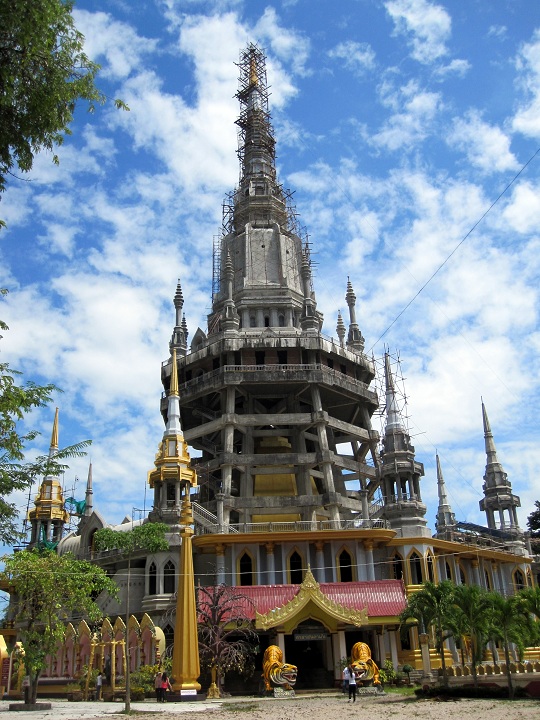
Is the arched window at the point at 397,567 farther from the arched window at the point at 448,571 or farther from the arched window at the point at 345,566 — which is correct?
the arched window at the point at 448,571

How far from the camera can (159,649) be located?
37844mm

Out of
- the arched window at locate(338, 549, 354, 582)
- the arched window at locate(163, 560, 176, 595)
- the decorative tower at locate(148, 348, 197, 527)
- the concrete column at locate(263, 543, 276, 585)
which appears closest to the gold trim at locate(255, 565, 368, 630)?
the concrete column at locate(263, 543, 276, 585)

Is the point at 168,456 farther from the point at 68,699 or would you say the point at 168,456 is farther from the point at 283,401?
the point at 68,699

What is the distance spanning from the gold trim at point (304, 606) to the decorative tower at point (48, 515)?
3037 cm

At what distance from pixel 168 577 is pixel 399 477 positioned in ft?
56.3

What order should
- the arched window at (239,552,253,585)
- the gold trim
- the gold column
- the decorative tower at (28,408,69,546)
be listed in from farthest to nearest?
the decorative tower at (28,408,69,546), the arched window at (239,552,253,585), the gold trim, the gold column

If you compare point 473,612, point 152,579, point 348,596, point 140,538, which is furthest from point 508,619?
point 152,579

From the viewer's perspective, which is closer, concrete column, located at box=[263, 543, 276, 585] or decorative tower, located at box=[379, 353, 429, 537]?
concrete column, located at box=[263, 543, 276, 585]

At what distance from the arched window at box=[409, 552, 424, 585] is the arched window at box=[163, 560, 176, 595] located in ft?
49.2

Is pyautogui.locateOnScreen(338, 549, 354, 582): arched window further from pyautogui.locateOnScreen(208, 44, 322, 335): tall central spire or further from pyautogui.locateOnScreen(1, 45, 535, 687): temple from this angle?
pyautogui.locateOnScreen(208, 44, 322, 335): tall central spire

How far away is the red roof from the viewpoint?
138 ft

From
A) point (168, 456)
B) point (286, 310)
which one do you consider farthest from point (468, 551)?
point (286, 310)

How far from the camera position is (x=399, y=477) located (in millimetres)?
53438

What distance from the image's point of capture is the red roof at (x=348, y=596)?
138 ft
